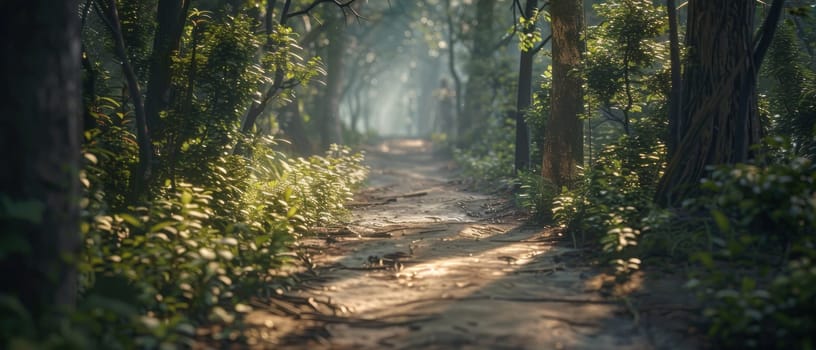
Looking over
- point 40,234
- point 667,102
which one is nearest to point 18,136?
point 40,234

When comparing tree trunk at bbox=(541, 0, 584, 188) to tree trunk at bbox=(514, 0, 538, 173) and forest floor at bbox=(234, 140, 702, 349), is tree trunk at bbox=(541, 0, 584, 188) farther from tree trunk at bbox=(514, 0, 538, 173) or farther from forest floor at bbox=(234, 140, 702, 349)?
tree trunk at bbox=(514, 0, 538, 173)

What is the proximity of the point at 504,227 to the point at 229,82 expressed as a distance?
470cm

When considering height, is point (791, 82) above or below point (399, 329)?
above

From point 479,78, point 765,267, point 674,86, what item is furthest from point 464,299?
point 479,78

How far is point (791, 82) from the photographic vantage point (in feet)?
37.5

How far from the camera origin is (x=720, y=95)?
714 centimetres

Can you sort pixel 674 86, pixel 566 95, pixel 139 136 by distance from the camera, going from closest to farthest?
pixel 139 136
pixel 674 86
pixel 566 95

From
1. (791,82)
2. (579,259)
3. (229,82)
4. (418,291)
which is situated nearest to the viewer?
(418,291)

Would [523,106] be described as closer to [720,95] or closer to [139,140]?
[720,95]

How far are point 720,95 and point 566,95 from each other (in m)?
3.84

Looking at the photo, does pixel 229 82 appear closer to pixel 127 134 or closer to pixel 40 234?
pixel 127 134

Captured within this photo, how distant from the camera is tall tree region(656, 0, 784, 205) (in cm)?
707

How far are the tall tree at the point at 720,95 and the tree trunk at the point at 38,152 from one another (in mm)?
6209

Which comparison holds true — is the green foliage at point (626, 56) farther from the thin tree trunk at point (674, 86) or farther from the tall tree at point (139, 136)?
the tall tree at point (139, 136)
